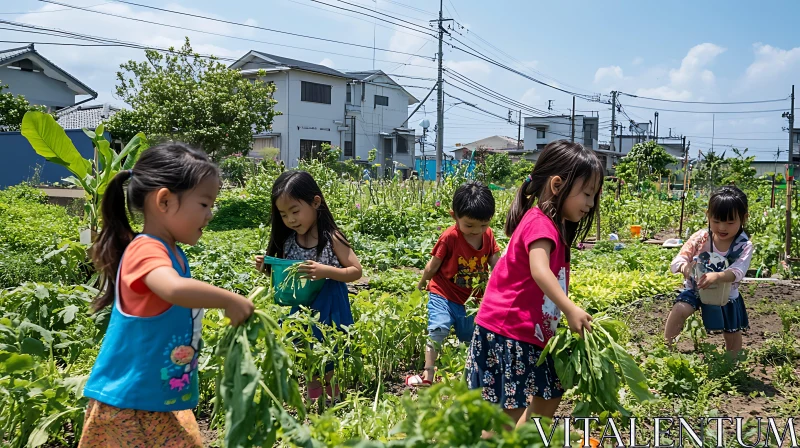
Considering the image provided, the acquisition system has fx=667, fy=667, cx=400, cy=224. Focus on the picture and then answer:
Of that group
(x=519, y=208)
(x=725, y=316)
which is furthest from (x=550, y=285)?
(x=725, y=316)

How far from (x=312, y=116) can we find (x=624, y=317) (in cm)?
3450

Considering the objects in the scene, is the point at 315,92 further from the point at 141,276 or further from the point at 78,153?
the point at 141,276

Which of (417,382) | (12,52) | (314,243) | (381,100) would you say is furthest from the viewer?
(381,100)

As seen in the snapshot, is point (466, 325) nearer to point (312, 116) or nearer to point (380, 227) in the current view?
point (380, 227)

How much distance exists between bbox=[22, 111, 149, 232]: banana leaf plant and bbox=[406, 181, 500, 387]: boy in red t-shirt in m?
3.35

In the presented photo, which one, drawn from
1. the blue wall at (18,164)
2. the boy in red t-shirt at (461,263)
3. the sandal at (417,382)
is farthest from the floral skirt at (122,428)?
the blue wall at (18,164)

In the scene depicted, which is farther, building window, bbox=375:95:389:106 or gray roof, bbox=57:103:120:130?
building window, bbox=375:95:389:106

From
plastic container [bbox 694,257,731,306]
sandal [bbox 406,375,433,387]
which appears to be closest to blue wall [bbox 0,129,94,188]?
sandal [bbox 406,375,433,387]

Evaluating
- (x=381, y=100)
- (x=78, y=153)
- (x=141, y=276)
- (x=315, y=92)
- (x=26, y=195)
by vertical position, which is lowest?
(x=141, y=276)

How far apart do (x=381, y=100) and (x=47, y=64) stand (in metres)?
19.7

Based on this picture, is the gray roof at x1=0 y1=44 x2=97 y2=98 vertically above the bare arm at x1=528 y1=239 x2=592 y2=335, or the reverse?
the gray roof at x1=0 y1=44 x2=97 y2=98

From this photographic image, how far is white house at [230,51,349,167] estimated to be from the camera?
37.2 metres

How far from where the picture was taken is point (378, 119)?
43531mm

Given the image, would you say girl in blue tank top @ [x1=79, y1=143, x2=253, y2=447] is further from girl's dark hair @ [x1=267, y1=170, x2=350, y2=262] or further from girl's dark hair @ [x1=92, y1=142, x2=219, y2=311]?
girl's dark hair @ [x1=267, y1=170, x2=350, y2=262]
